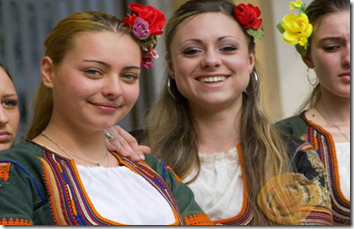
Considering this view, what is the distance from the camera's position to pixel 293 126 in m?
2.89

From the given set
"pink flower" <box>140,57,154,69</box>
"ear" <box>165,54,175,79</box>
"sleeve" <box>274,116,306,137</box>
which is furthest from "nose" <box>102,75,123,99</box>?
"sleeve" <box>274,116,306,137</box>

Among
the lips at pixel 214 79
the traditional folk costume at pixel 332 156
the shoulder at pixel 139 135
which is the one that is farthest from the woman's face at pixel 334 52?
the shoulder at pixel 139 135

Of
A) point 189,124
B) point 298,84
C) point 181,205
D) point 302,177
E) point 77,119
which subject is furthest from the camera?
point 298,84

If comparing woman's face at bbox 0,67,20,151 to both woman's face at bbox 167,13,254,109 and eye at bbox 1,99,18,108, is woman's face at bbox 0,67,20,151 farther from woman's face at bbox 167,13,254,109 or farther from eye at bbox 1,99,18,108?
woman's face at bbox 167,13,254,109

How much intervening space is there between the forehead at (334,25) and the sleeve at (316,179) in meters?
0.54

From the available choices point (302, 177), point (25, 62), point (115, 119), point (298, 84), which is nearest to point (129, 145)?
point (115, 119)

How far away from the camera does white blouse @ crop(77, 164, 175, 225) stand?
1951 mm

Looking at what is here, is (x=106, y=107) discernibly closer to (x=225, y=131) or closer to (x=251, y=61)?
(x=225, y=131)

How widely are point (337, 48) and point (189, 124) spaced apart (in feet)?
2.37

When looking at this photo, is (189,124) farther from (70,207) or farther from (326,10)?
(70,207)

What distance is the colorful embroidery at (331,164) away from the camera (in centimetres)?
263

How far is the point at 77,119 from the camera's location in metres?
2.05

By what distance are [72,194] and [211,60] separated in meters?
0.91

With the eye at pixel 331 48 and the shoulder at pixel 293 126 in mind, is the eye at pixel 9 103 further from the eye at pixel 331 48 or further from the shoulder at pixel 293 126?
the eye at pixel 331 48
